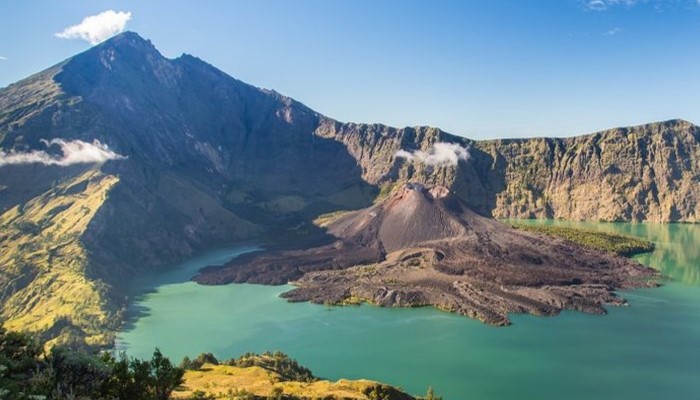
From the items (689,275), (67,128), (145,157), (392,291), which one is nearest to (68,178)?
(67,128)

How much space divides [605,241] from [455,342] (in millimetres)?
82839

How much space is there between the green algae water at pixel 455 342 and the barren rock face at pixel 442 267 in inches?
185

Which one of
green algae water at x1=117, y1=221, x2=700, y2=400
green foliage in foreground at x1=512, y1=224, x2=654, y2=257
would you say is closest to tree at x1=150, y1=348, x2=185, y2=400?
green algae water at x1=117, y1=221, x2=700, y2=400

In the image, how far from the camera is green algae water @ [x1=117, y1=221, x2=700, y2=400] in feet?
189

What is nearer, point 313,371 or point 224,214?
point 313,371

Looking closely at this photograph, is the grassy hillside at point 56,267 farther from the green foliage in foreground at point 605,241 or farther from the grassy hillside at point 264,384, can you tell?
the green foliage in foreground at point 605,241

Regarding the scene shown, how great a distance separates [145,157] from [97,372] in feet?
524

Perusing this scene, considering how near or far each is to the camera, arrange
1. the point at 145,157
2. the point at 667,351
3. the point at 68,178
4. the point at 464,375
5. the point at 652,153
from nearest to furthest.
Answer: the point at 464,375 → the point at 667,351 → the point at 68,178 → the point at 145,157 → the point at 652,153

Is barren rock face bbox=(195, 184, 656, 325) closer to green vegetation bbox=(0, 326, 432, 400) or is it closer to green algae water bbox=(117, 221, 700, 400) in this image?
green algae water bbox=(117, 221, 700, 400)

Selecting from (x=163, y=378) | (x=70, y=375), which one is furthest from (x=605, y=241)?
(x=70, y=375)

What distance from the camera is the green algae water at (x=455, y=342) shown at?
57500mm

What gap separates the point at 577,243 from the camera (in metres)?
128

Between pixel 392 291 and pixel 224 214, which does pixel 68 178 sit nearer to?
pixel 224 214

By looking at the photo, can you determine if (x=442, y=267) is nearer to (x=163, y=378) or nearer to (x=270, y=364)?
(x=270, y=364)
